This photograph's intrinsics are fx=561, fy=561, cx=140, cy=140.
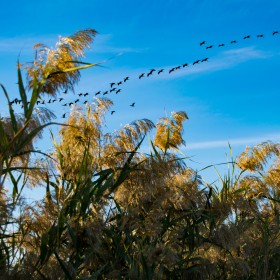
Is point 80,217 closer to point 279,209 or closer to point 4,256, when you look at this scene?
point 4,256

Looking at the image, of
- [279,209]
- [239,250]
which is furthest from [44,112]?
[279,209]

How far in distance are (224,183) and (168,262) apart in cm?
189

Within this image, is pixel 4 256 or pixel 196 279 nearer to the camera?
pixel 4 256

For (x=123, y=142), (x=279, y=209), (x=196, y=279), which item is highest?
(x=123, y=142)

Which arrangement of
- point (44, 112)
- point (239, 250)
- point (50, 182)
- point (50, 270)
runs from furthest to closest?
point (239, 250), point (50, 182), point (50, 270), point (44, 112)

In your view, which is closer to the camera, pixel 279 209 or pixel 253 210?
pixel 253 210

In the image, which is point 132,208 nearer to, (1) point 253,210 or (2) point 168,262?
(2) point 168,262

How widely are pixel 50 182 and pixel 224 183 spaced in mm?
2434

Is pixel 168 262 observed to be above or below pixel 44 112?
below

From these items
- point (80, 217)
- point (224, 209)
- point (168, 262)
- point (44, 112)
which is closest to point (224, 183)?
point (224, 209)

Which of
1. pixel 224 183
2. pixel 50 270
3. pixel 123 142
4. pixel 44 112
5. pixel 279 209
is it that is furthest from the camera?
pixel 279 209

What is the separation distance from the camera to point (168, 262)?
596 cm

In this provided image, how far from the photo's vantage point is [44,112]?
17.9ft

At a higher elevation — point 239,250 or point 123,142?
point 123,142
